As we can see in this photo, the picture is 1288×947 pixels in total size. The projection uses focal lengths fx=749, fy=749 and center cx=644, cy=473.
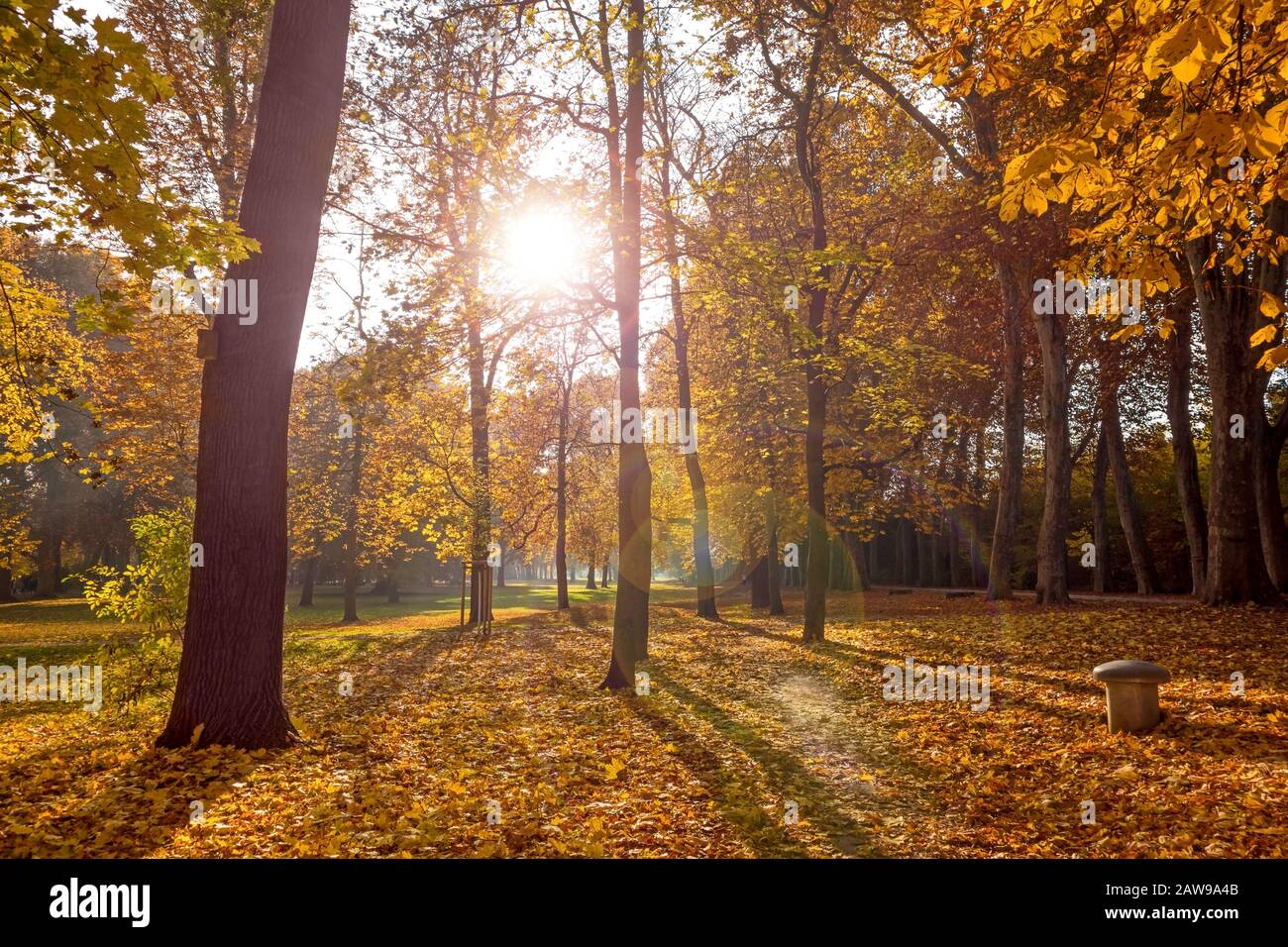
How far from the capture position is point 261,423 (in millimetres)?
7250

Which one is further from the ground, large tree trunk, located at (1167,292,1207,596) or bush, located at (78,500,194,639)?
large tree trunk, located at (1167,292,1207,596)

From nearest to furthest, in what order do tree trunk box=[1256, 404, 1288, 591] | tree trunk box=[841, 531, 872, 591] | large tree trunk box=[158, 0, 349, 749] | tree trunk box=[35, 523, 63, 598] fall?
large tree trunk box=[158, 0, 349, 749] < tree trunk box=[1256, 404, 1288, 591] < tree trunk box=[841, 531, 872, 591] < tree trunk box=[35, 523, 63, 598]

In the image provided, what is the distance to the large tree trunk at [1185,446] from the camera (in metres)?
17.8

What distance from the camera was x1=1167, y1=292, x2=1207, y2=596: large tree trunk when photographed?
701 inches

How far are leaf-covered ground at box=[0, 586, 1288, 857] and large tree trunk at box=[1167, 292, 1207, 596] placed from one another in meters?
6.34

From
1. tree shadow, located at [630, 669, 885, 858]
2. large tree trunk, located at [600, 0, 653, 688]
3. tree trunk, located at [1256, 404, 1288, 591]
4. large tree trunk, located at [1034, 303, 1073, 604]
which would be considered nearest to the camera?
tree shadow, located at [630, 669, 885, 858]

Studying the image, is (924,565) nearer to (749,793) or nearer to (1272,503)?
(1272,503)

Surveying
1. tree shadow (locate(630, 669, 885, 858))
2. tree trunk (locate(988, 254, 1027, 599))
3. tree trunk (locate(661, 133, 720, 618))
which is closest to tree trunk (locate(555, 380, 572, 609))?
tree trunk (locate(661, 133, 720, 618))

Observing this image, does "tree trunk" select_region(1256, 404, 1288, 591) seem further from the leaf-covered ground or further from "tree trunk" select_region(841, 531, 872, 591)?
"tree trunk" select_region(841, 531, 872, 591)

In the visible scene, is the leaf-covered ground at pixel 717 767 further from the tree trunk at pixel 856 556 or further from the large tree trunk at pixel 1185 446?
the tree trunk at pixel 856 556

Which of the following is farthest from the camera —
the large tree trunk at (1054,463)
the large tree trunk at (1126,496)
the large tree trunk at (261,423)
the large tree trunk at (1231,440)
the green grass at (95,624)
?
the large tree trunk at (1126,496)

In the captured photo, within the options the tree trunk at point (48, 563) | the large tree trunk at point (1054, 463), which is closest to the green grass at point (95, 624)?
the tree trunk at point (48, 563)

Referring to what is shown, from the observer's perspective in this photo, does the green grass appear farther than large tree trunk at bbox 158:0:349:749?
Yes

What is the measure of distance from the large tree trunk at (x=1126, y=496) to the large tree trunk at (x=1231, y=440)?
7.81m
